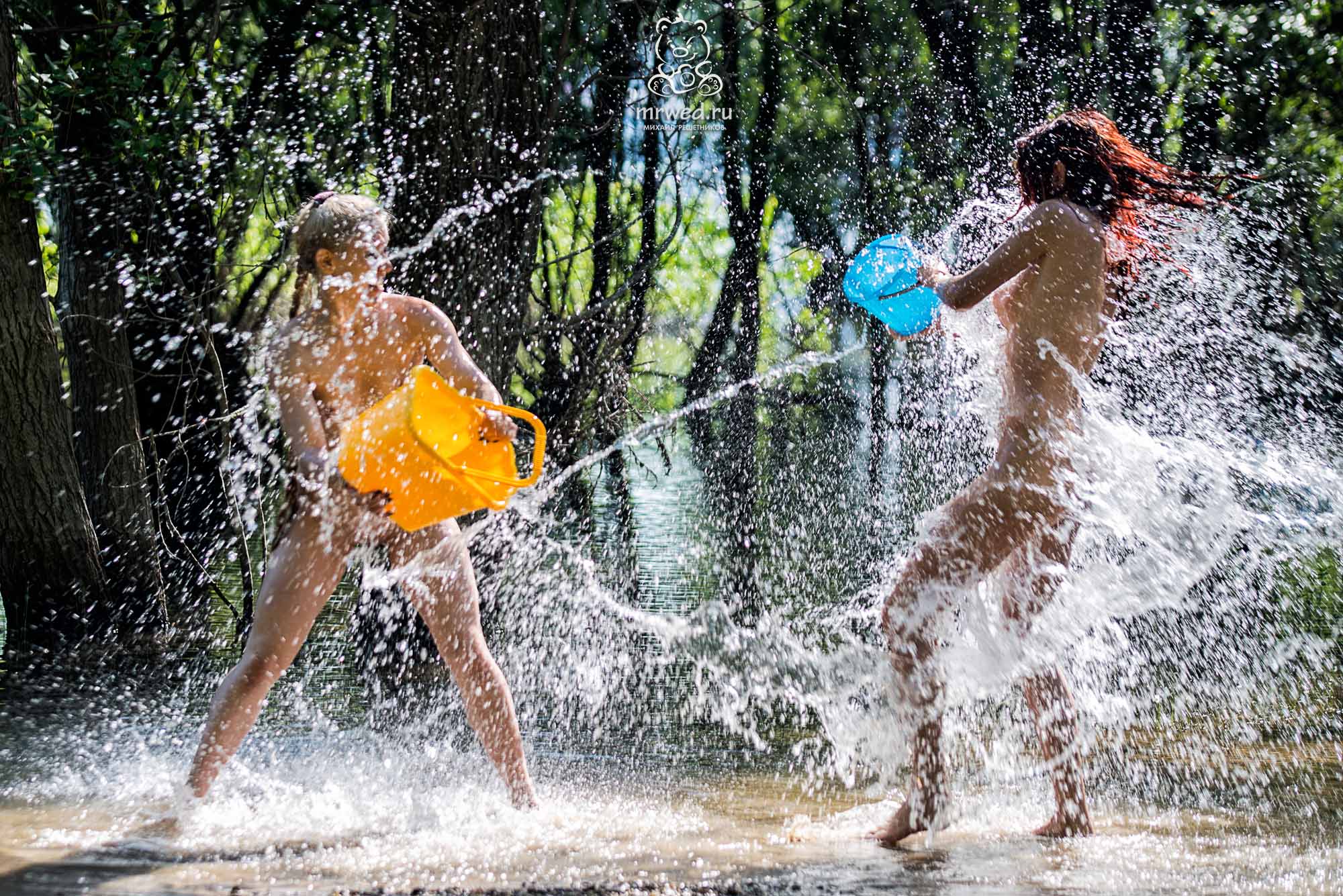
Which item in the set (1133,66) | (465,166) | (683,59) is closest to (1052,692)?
(465,166)

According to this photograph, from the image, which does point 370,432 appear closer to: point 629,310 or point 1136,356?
point 629,310

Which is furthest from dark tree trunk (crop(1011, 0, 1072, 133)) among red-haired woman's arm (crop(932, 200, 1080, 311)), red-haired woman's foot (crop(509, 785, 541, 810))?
red-haired woman's foot (crop(509, 785, 541, 810))

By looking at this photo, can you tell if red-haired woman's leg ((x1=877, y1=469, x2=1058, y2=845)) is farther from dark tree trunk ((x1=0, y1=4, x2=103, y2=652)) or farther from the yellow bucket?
dark tree trunk ((x1=0, y1=4, x2=103, y2=652))

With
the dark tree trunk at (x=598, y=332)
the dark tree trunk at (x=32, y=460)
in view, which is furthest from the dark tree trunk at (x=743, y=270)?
the dark tree trunk at (x=32, y=460)

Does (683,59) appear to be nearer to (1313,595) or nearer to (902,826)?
(1313,595)

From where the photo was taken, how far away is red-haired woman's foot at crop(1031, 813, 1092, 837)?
3375 mm

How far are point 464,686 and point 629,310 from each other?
18.7 ft

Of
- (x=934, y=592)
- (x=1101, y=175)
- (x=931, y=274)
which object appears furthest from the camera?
(x=931, y=274)

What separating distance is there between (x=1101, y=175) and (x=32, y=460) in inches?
207

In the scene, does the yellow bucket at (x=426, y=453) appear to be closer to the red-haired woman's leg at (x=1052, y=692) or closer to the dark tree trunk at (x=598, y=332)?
the red-haired woman's leg at (x=1052, y=692)

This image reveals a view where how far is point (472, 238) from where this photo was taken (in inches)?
220

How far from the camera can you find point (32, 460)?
620 centimetres

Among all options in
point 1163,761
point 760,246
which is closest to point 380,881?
point 1163,761

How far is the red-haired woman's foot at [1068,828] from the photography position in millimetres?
3375
